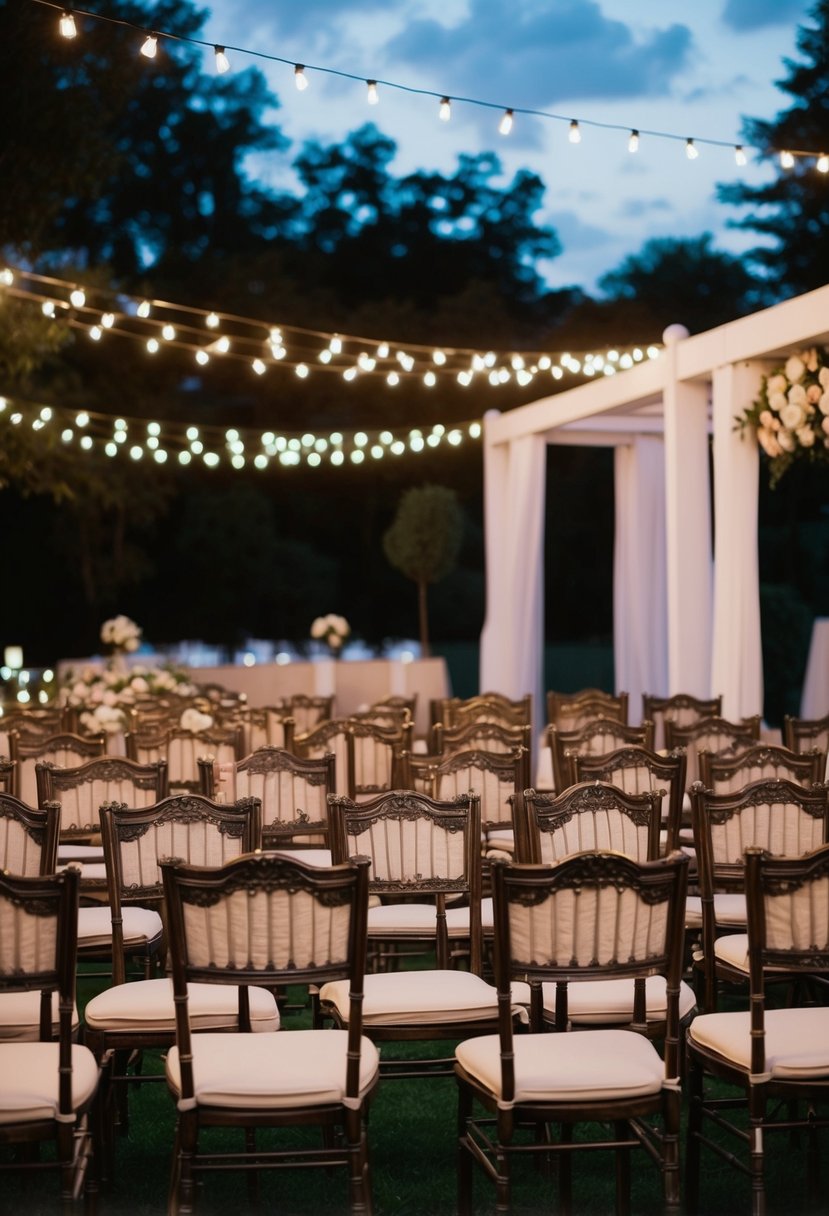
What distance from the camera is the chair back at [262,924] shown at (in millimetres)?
3123

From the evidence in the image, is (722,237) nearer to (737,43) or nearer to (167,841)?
(737,43)

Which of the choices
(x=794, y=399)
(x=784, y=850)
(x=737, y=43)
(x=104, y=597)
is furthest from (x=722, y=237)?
(x=784, y=850)

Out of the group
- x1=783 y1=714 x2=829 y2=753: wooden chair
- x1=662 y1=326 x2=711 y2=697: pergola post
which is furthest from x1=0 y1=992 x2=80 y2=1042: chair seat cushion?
x1=662 y1=326 x2=711 y2=697: pergola post

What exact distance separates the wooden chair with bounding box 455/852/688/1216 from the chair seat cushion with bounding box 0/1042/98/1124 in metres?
0.87

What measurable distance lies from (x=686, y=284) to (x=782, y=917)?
22.3 metres

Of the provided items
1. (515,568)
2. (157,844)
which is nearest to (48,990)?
(157,844)

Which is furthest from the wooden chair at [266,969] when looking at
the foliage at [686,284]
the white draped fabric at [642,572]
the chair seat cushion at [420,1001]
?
the foliage at [686,284]

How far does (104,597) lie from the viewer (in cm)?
2019

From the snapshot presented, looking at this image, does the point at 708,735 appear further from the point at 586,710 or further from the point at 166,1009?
the point at 166,1009

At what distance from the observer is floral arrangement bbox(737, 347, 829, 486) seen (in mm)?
7801

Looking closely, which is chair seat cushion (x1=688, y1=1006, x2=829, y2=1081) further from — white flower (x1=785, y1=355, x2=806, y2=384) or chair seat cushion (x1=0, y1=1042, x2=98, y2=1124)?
white flower (x1=785, y1=355, x2=806, y2=384)

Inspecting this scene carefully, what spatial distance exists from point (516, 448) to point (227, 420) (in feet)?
40.4

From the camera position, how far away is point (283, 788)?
529cm

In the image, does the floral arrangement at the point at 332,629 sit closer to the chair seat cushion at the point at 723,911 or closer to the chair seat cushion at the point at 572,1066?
the chair seat cushion at the point at 723,911
